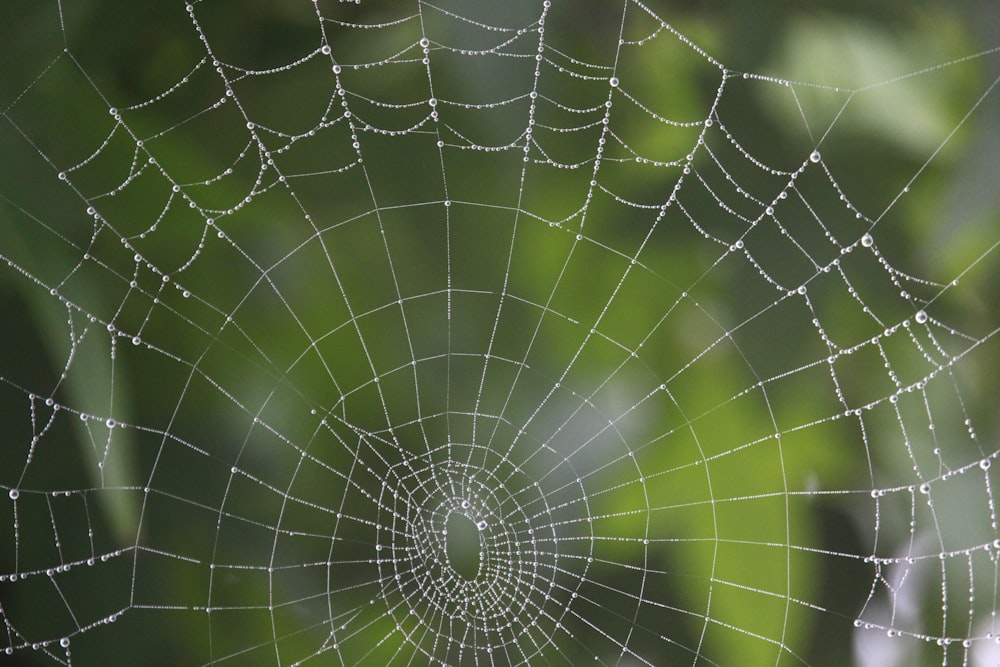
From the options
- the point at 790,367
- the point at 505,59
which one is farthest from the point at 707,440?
the point at 505,59

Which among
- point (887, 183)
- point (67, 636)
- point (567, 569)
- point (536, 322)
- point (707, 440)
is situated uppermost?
point (887, 183)

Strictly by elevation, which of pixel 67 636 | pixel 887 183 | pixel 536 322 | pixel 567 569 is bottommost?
pixel 67 636

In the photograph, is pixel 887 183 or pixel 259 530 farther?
pixel 259 530

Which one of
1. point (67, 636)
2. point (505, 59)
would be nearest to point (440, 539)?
point (67, 636)

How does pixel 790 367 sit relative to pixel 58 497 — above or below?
above

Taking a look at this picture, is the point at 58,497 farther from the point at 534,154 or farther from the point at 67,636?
the point at 534,154

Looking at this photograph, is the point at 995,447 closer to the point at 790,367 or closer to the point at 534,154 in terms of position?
the point at 790,367
